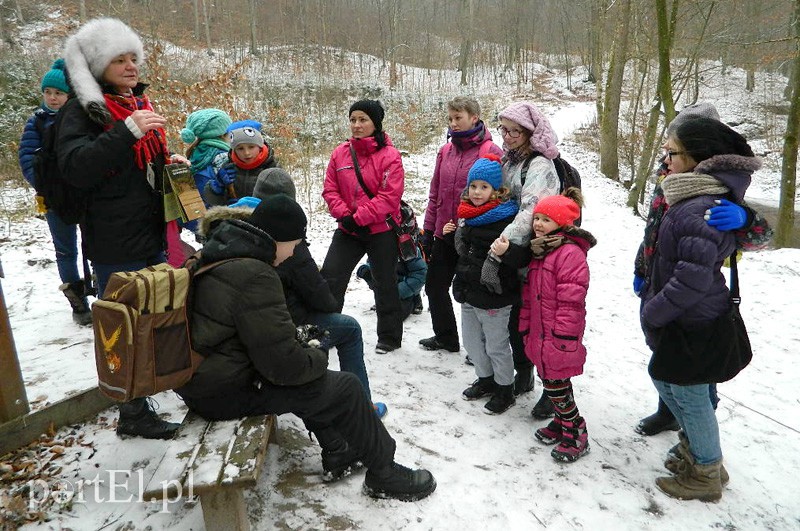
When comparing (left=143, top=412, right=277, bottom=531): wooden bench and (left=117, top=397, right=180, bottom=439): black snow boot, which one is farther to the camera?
(left=117, top=397, right=180, bottom=439): black snow boot

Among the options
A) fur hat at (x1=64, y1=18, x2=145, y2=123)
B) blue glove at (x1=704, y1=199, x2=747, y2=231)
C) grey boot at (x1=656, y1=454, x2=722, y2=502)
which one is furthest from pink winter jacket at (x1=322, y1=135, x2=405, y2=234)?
grey boot at (x1=656, y1=454, x2=722, y2=502)

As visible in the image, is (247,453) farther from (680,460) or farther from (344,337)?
(680,460)

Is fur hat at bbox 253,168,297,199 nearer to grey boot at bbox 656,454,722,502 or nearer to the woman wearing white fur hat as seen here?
the woman wearing white fur hat

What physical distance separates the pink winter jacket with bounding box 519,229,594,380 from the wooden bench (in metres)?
1.65

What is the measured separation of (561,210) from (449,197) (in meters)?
1.27

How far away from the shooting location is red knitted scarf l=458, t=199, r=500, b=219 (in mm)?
3387

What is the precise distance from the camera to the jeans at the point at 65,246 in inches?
170

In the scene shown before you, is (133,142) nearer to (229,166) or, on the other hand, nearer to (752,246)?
(229,166)

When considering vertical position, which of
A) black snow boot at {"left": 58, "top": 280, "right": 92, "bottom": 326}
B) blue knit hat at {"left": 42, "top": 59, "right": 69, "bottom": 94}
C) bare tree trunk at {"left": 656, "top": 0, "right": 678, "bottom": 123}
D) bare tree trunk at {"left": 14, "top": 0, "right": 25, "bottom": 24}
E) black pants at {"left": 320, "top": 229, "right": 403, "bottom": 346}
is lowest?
black snow boot at {"left": 58, "top": 280, "right": 92, "bottom": 326}

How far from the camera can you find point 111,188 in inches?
107

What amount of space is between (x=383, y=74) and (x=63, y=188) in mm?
27979

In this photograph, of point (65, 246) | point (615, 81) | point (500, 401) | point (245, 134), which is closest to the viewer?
point (500, 401)

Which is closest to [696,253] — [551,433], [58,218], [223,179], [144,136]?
[551,433]

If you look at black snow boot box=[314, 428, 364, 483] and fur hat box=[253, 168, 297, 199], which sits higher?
fur hat box=[253, 168, 297, 199]
